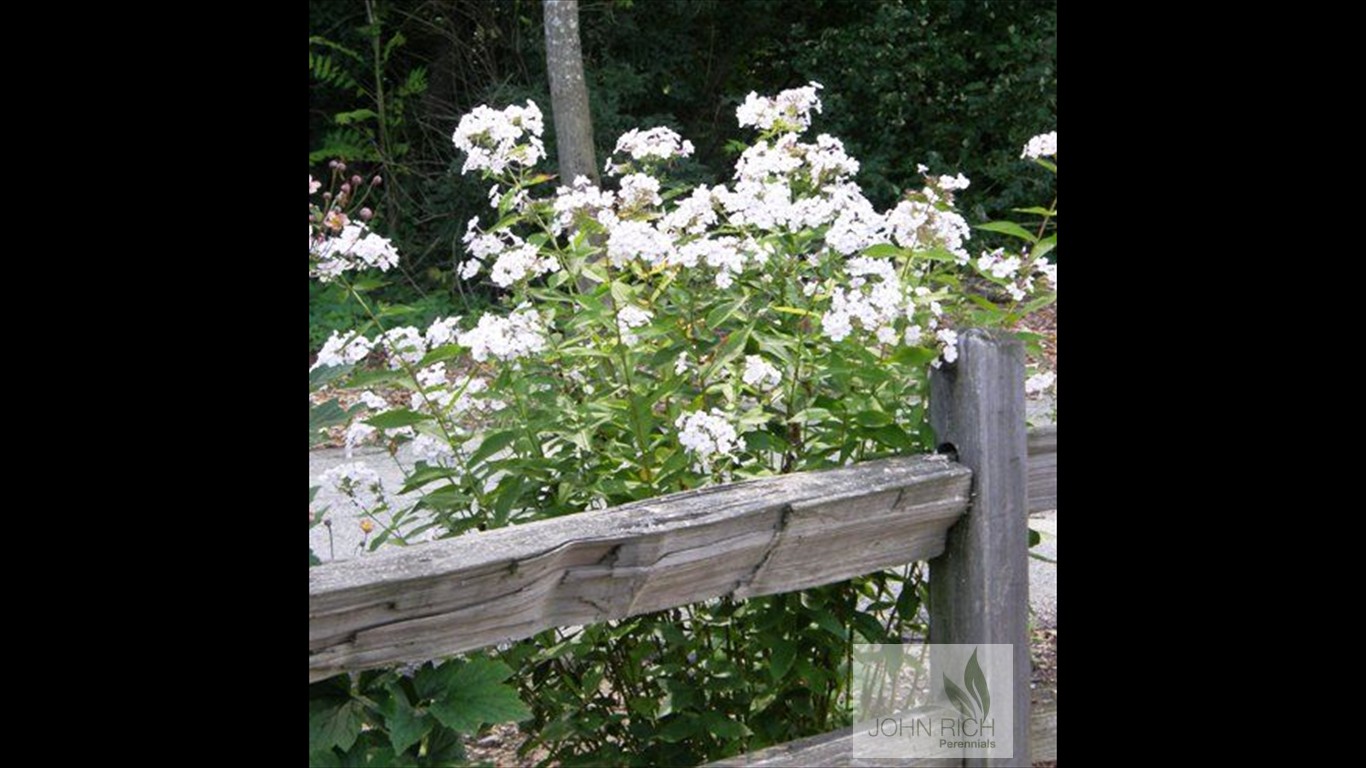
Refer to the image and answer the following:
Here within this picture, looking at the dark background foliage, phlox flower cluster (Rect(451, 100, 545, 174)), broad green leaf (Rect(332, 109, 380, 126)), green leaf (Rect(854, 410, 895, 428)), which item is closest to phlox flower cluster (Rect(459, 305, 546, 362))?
phlox flower cluster (Rect(451, 100, 545, 174))

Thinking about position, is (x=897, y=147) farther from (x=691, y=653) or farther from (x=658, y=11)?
(x=691, y=653)

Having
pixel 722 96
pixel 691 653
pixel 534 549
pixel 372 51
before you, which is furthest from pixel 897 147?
pixel 534 549

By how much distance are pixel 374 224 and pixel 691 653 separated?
24.7ft

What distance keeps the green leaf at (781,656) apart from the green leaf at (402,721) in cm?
68

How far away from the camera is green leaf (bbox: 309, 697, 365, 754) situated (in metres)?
1.82

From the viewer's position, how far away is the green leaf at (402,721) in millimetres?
1845

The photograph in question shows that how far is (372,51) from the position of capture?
9836 millimetres

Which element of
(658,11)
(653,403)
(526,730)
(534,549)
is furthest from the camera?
(658,11)

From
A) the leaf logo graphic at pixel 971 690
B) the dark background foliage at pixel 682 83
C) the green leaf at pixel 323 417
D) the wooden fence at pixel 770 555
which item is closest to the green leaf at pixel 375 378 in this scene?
the green leaf at pixel 323 417

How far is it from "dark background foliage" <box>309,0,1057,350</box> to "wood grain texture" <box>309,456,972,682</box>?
7100 mm

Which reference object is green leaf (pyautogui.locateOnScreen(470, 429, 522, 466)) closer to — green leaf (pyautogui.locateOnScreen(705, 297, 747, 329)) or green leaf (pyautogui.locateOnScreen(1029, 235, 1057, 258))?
green leaf (pyautogui.locateOnScreen(705, 297, 747, 329))
